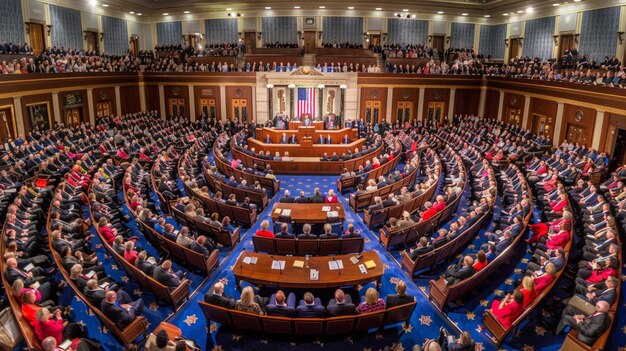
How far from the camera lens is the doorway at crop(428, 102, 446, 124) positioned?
28.6 m

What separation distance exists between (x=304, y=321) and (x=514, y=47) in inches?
1256

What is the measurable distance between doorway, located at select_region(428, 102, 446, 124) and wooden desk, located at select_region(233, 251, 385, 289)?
22.2m

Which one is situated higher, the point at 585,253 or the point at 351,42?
the point at 351,42

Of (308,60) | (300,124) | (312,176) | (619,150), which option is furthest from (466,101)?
(312,176)

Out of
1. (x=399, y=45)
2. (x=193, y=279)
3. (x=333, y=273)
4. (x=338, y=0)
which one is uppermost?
(x=338, y=0)

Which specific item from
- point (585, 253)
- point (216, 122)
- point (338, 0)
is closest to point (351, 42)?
point (338, 0)

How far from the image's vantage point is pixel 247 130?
24.0 metres

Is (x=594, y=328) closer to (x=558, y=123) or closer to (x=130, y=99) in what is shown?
(x=558, y=123)

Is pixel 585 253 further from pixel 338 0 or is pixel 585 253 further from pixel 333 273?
pixel 338 0

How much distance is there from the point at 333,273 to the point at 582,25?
2572 centimetres

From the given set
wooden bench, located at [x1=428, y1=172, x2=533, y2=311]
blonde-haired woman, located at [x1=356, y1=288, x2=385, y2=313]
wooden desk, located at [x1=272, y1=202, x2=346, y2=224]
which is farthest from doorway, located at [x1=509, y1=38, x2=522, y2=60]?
blonde-haired woman, located at [x1=356, y1=288, x2=385, y2=313]

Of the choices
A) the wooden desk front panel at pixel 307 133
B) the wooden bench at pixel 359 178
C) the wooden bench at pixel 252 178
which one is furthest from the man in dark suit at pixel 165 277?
the wooden desk front panel at pixel 307 133

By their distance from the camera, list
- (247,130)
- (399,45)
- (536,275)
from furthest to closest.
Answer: (399,45) → (247,130) → (536,275)

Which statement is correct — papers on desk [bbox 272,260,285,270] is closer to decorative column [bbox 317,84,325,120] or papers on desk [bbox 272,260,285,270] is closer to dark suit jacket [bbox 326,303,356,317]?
dark suit jacket [bbox 326,303,356,317]
